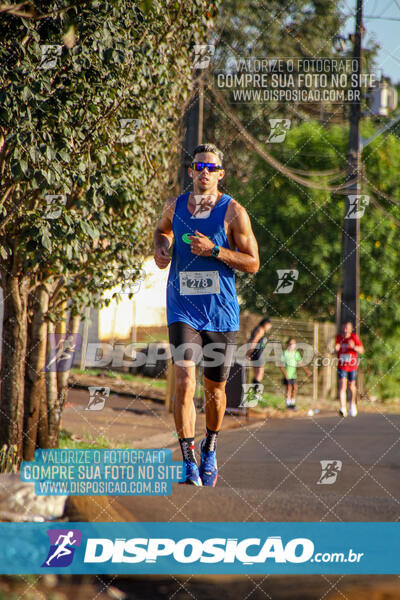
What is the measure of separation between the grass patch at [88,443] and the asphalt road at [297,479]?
112 cm

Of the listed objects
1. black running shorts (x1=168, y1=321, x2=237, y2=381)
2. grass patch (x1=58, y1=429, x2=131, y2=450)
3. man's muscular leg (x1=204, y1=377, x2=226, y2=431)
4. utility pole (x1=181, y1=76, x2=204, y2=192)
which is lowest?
grass patch (x1=58, y1=429, x2=131, y2=450)

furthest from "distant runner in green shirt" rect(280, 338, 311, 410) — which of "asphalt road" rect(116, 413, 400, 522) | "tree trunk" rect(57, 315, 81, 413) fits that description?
"tree trunk" rect(57, 315, 81, 413)

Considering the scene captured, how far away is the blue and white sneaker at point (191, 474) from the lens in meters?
4.63

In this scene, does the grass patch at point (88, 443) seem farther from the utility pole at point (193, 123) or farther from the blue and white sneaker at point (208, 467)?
the blue and white sneaker at point (208, 467)

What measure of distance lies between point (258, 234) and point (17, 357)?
13682mm

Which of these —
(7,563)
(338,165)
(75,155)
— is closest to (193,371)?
(7,563)

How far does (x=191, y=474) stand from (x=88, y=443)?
5679mm

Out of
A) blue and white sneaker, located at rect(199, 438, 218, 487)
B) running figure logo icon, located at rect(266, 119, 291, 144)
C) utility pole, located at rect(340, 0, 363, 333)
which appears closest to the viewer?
blue and white sneaker, located at rect(199, 438, 218, 487)

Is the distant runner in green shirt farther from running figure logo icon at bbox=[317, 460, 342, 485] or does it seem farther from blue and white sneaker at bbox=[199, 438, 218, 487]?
blue and white sneaker at bbox=[199, 438, 218, 487]

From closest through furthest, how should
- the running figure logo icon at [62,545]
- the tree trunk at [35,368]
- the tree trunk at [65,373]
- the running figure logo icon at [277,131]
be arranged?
the running figure logo icon at [62,545] < the running figure logo icon at [277,131] < the tree trunk at [35,368] < the tree trunk at [65,373]

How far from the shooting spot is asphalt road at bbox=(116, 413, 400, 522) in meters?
4.25

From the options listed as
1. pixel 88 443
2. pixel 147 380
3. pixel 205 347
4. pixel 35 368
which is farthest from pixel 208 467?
pixel 147 380

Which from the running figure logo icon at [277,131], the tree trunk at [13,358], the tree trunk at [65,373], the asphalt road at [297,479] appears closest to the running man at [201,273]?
the asphalt road at [297,479]

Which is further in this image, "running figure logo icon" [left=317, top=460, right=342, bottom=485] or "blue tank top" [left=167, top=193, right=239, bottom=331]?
"running figure logo icon" [left=317, top=460, right=342, bottom=485]
